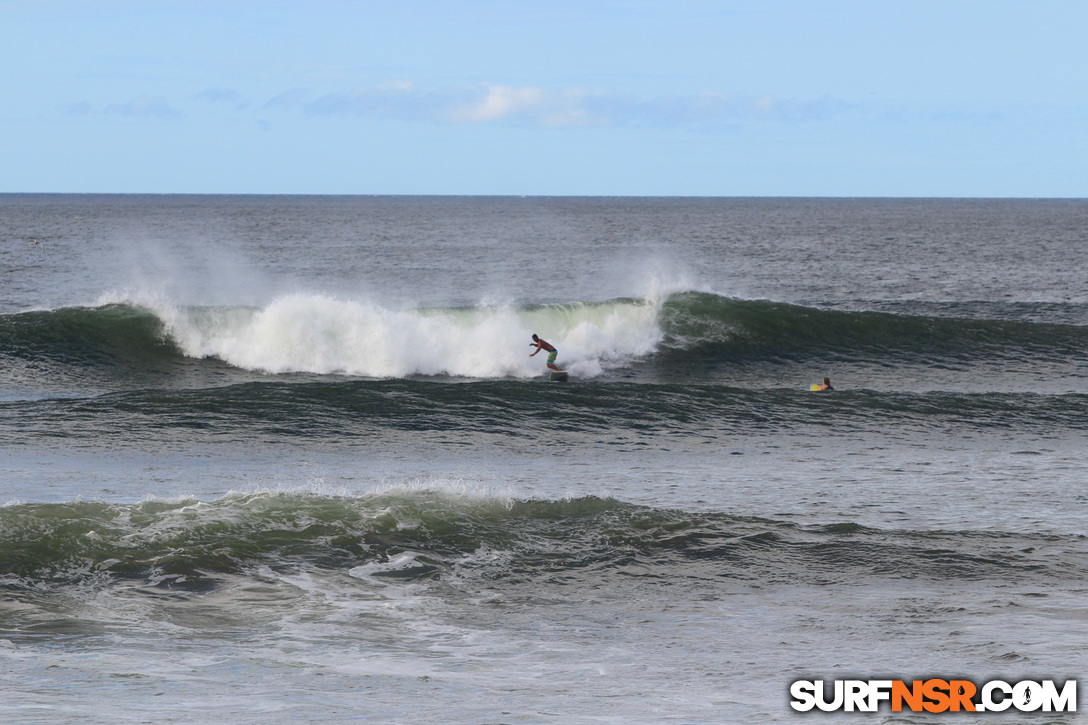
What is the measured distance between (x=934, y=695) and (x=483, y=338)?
20681 mm

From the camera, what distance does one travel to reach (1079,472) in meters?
15.0

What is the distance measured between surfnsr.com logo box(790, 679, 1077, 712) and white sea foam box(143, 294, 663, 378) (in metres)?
18.8

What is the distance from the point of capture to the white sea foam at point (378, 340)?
26.3 m

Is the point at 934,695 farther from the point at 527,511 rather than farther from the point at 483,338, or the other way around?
the point at 483,338

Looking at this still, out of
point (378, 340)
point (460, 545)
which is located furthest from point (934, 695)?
point (378, 340)

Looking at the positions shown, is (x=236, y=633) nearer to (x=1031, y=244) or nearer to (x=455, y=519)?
(x=455, y=519)

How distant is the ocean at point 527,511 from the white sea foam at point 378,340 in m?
0.09

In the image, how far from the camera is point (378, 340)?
26.8m

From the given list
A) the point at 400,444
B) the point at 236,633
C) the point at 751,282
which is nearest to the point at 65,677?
the point at 236,633

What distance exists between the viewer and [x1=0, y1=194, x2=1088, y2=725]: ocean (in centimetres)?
745

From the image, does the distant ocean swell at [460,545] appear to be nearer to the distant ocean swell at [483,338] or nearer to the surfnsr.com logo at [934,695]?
the surfnsr.com logo at [934,695]

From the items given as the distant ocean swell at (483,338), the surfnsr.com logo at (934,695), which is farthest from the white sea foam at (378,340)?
the surfnsr.com logo at (934,695)

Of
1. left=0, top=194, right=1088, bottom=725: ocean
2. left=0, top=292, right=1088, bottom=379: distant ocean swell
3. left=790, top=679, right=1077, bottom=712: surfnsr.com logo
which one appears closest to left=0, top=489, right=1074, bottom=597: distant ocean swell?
left=0, top=194, right=1088, bottom=725: ocean

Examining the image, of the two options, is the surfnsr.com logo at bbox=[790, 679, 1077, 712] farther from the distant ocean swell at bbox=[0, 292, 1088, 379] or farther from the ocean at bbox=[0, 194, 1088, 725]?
the distant ocean swell at bbox=[0, 292, 1088, 379]
